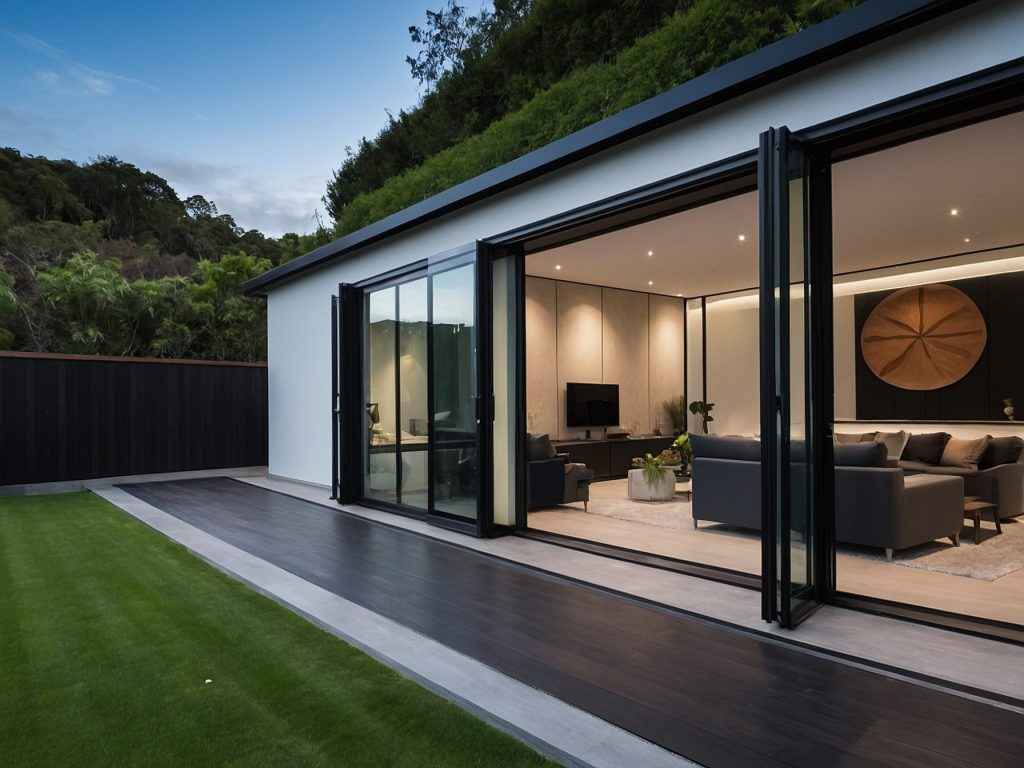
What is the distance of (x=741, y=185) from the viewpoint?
14.1ft

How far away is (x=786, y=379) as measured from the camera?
3.32 metres

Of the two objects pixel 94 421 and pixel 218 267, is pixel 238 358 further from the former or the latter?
pixel 94 421

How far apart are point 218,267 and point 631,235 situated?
11.7m

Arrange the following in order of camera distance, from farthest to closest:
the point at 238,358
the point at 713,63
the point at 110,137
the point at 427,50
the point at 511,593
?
the point at 110,137
the point at 427,50
the point at 238,358
the point at 713,63
the point at 511,593

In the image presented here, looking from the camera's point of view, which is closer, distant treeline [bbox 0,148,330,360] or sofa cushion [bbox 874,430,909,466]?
sofa cushion [bbox 874,430,909,466]

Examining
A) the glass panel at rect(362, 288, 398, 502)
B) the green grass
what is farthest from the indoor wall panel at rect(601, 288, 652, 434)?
the green grass

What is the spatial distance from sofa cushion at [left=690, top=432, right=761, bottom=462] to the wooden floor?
2263mm

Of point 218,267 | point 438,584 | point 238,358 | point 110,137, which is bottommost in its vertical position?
point 438,584

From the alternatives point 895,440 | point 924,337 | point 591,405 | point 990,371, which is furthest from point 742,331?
point 895,440

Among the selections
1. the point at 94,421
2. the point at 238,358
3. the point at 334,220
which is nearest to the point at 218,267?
the point at 238,358

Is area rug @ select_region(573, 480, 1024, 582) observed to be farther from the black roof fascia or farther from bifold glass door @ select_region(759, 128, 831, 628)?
the black roof fascia

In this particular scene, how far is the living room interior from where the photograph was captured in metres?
4.80

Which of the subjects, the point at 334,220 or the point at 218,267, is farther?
the point at 334,220

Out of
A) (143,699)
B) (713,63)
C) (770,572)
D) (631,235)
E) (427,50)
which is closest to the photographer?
(143,699)
